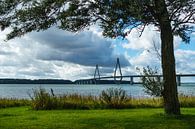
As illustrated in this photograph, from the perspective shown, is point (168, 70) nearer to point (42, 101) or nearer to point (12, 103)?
point (42, 101)

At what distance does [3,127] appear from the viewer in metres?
15.3

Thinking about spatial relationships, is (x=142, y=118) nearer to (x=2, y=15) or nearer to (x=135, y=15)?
(x=135, y=15)

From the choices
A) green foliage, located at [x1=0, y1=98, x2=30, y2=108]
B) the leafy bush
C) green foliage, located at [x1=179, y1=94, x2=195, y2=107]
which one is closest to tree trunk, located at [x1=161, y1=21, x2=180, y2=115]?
the leafy bush

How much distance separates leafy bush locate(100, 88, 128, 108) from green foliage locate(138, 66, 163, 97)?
14.9 feet

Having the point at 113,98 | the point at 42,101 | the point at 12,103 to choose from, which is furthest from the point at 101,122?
the point at 12,103

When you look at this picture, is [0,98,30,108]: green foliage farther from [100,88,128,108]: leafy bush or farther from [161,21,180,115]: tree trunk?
[161,21,180,115]: tree trunk

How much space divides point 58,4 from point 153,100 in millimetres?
11897

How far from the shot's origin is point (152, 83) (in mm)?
19250

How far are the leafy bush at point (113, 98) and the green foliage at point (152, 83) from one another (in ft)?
14.9

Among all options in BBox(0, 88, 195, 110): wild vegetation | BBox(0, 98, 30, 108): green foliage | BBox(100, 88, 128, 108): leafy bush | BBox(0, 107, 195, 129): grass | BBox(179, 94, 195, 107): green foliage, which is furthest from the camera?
BBox(0, 98, 30, 108): green foliage

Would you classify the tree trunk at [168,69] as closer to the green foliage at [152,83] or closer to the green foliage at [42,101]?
the green foliage at [152,83]

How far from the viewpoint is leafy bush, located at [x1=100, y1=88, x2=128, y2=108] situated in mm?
24359

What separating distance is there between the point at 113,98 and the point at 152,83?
222 inches

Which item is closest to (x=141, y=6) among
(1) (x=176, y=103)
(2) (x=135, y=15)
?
(2) (x=135, y=15)
